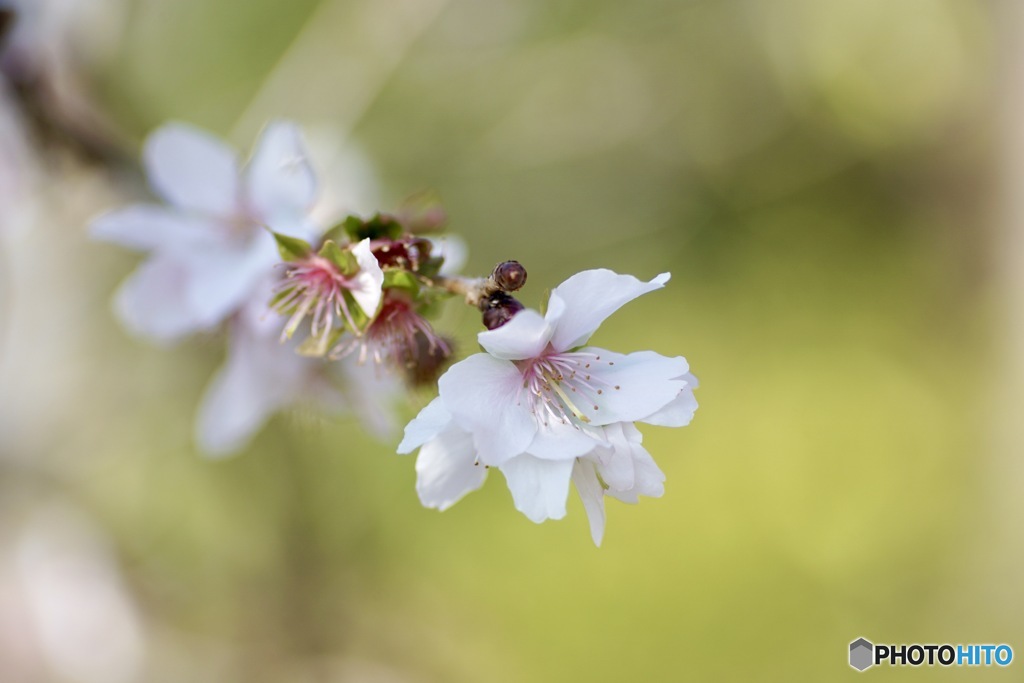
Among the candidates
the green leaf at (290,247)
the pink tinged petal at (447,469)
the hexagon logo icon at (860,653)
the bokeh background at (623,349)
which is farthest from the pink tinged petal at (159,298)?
the hexagon logo icon at (860,653)

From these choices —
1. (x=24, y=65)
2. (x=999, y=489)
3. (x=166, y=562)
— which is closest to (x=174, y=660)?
(x=166, y=562)

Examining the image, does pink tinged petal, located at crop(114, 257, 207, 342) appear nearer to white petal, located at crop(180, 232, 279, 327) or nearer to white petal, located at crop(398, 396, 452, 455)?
white petal, located at crop(180, 232, 279, 327)

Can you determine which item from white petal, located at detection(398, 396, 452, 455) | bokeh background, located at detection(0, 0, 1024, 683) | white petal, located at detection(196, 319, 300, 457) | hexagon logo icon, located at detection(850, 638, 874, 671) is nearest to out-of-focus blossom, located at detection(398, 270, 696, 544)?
white petal, located at detection(398, 396, 452, 455)

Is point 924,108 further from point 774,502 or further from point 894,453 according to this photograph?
point 774,502

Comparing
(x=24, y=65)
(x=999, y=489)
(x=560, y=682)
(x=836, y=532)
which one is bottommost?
(x=560, y=682)

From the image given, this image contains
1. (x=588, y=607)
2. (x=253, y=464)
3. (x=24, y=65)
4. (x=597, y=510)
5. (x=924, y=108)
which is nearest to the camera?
(x=597, y=510)

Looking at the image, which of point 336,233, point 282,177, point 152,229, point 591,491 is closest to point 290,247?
point 336,233

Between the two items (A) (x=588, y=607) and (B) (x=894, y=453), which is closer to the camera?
(A) (x=588, y=607)
